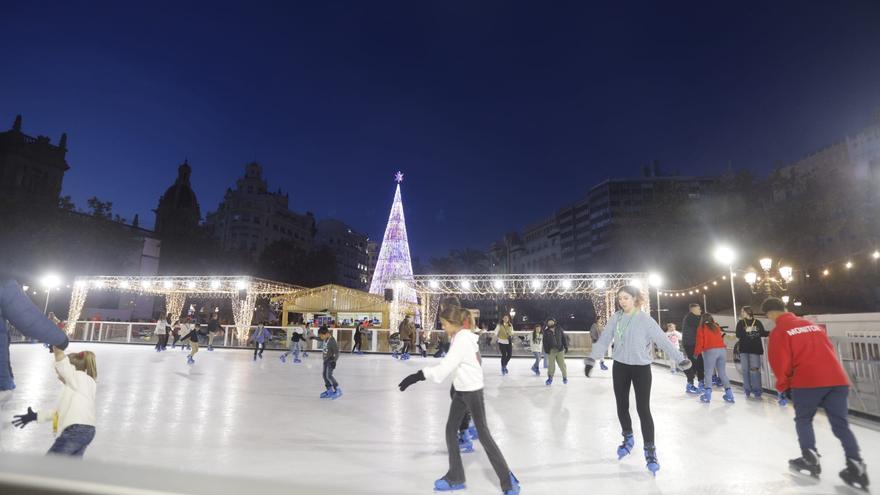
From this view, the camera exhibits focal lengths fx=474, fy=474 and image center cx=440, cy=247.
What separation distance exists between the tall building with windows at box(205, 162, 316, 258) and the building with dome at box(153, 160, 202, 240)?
6691mm

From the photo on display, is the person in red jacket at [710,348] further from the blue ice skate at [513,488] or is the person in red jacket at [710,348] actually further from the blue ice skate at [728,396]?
the blue ice skate at [513,488]

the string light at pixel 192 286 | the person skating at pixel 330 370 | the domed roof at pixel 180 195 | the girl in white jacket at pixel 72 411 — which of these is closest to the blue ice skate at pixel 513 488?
the girl in white jacket at pixel 72 411

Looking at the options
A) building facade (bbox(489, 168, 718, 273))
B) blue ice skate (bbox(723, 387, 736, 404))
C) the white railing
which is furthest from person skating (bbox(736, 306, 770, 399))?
building facade (bbox(489, 168, 718, 273))

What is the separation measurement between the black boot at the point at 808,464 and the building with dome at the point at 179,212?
50.0 meters

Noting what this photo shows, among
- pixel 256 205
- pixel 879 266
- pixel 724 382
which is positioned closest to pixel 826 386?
pixel 724 382

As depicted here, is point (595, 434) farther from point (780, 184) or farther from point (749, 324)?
point (780, 184)

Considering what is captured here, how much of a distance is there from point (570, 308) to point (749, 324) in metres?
55.6

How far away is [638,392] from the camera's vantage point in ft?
14.1

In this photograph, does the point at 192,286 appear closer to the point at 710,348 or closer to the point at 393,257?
the point at 393,257

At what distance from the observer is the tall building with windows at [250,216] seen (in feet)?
225

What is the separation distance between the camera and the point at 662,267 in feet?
107

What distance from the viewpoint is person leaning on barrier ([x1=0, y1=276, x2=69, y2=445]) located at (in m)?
3.14

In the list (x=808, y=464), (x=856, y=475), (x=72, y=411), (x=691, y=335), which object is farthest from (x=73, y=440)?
(x=691, y=335)

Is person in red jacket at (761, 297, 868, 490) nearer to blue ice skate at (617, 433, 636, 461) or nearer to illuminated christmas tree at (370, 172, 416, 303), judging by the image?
blue ice skate at (617, 433, 636, 461)
